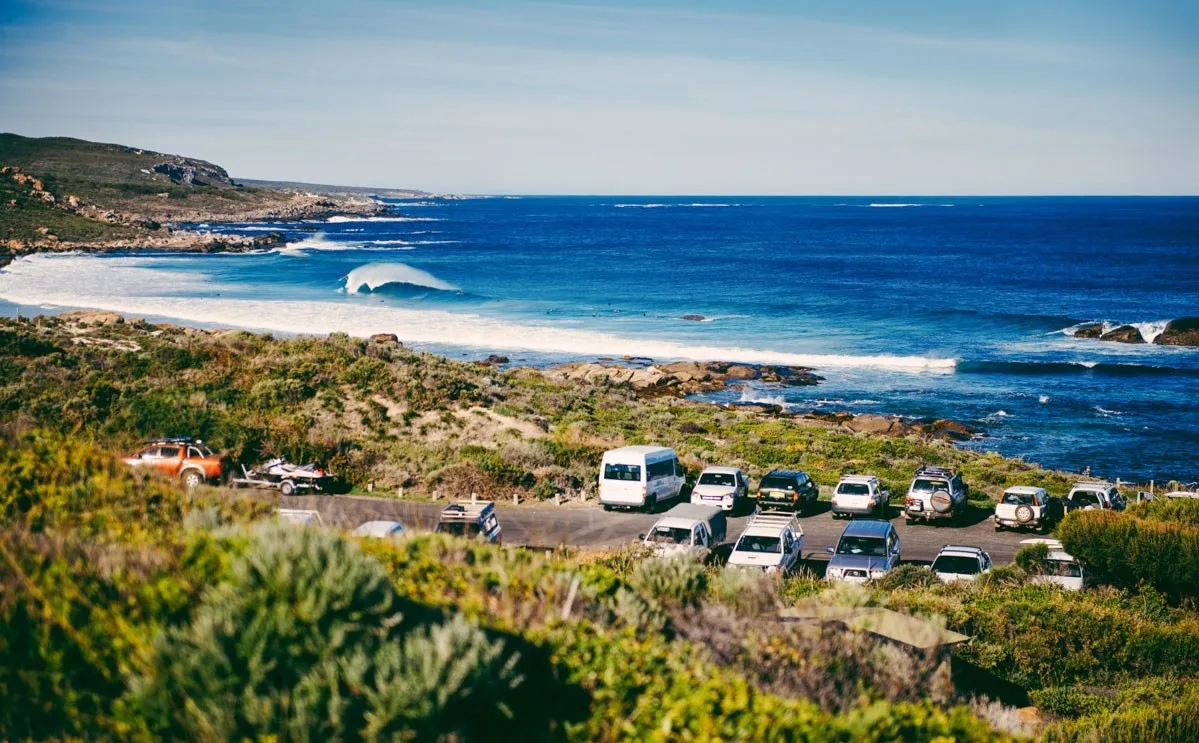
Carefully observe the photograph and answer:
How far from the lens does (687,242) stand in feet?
500

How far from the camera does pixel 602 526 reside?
22.4 m

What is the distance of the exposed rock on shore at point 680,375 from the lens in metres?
50.0

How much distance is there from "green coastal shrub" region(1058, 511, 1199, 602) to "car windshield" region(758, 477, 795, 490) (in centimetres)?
760

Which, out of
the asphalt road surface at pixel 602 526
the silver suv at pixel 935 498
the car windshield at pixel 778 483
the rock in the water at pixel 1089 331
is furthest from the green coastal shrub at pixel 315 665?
the rock in the water at pixel 1089 331

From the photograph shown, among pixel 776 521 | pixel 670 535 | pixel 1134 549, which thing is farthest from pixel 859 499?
pixel 1134 549

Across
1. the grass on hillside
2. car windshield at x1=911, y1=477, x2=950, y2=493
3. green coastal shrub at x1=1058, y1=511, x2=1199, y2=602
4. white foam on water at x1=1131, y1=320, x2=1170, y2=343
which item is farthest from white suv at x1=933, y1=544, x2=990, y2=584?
white foam on water at x1=1131, y1=320, x2=1170, y2=343

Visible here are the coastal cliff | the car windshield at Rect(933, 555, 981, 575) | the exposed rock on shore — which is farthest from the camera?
the coastal cliff

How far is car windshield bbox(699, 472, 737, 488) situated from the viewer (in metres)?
24.8

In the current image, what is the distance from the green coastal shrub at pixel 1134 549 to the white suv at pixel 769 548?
211 inches

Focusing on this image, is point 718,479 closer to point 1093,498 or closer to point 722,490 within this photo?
point 722,490

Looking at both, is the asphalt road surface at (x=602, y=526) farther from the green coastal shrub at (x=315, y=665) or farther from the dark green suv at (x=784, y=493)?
the green coastal shrub at (x=315, y=665)

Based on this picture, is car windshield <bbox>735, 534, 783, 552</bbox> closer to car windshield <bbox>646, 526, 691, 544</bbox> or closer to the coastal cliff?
car windshield <bbox>646, 526, 691, 544</bbox>

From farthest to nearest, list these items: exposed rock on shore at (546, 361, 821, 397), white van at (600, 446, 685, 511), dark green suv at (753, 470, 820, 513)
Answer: exposed rock on shore at (546, 361, 821, 397) → dark green suv at (753, 470, 820, 513) → white van at (600, 446, 685, 511)

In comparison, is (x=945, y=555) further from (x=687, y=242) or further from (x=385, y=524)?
(x=687, y=242)
